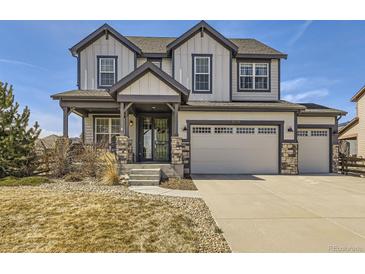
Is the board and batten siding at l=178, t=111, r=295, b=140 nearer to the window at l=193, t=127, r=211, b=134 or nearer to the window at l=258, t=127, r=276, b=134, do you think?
the window at l=258, t=127, r=276, b=134

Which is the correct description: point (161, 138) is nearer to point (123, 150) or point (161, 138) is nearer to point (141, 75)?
point (123, 150)

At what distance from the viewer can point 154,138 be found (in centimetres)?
1435

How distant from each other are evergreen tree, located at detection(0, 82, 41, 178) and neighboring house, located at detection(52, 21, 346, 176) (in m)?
1.66

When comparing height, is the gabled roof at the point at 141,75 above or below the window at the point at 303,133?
above

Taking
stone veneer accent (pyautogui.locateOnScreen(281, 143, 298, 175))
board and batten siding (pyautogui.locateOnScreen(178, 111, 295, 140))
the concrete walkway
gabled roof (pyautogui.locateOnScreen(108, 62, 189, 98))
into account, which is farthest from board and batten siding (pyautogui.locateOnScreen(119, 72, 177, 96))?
stone veneer accent (pyautogui.locateOnScreen(281, 143, 298, 175))

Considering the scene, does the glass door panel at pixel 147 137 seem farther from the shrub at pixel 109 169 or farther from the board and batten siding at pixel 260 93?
the board and batten siding at pixel 260 93

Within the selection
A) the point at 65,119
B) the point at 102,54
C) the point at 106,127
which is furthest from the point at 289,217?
the point at 102,54

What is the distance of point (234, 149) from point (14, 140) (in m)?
10.3

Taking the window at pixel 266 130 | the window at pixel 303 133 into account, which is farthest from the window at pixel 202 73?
the window at pixel 303 133

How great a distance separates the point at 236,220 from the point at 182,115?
26.7ft

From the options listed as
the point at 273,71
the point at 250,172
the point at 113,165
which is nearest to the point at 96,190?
the point at 113,165

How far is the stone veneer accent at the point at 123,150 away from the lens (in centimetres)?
1062

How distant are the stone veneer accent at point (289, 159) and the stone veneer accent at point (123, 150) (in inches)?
315

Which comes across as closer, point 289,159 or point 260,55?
point 289,159
